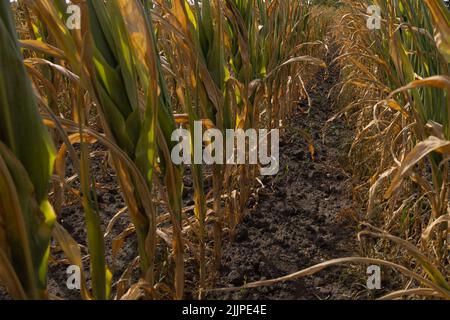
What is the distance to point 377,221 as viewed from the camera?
1318 mm

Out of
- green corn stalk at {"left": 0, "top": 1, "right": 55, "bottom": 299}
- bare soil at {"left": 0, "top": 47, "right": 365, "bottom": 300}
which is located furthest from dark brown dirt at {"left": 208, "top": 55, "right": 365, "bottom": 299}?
green corn stalk at {"left": 0, "top": 1, "right": 55, "bottom": 299}

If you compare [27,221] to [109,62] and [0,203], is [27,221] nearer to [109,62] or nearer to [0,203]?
[0,203]

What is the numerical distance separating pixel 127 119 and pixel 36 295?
10.3 inches

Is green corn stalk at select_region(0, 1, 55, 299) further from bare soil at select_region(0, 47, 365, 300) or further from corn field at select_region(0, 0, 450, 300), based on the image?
bare soil at select_region(0, 47, 365, 300)

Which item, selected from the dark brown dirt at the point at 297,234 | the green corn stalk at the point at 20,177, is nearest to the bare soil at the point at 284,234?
the dark brown dirt at the point at 297,234

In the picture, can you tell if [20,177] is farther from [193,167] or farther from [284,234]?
[284,234]

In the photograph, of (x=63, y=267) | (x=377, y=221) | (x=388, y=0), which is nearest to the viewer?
(x=63, y=267)

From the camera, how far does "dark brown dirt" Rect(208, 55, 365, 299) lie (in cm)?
105

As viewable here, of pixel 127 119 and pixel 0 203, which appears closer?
pixel 0 203

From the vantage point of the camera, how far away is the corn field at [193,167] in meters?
0.51

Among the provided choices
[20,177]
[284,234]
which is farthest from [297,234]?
[20,177]

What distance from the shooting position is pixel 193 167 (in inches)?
34.7

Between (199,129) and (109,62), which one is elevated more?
(109,62)

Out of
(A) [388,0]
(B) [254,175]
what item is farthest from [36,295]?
(A) [388,0]
